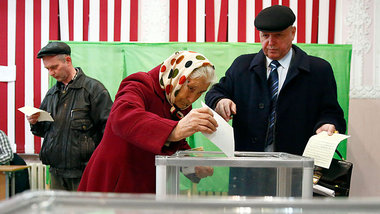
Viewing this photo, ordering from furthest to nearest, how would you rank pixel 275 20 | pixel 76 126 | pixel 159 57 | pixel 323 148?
pixel 159 57
pixel 76 126
pixel 275 20
pixel 323 148

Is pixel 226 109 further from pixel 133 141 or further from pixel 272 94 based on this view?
pixel 133 141

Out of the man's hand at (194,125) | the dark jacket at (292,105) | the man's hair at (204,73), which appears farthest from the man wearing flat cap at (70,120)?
the man's hand at (194,125)

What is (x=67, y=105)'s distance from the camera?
2816mm

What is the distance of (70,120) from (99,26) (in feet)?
7.18

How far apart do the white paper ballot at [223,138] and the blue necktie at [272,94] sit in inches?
31.3

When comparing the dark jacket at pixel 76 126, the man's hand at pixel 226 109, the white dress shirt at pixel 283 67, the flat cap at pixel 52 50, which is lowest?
the dark jacket at pixel 76 126

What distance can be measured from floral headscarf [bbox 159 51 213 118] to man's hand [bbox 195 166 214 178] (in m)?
0.44

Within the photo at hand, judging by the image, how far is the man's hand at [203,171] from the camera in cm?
96

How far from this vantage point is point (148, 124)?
1.11m

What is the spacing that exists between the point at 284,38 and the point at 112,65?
2542mm

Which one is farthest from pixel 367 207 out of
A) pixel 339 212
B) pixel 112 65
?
pixel 112 65

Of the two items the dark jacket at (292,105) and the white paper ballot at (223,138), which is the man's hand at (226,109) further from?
the white paper ballot at (223,138)

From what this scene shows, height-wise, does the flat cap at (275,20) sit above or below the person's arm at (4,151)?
above

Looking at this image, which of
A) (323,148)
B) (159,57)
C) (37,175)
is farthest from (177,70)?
(37,175)
